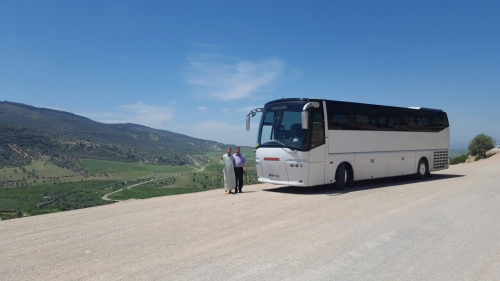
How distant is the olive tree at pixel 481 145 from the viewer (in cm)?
4966

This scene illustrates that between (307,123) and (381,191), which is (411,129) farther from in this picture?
(307,123)

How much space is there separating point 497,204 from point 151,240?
33.5ft

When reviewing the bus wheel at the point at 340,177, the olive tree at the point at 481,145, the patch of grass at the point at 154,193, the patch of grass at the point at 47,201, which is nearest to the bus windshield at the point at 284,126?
the bus wheel at the point at 340,177

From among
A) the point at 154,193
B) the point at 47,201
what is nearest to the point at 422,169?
the point at 154,193

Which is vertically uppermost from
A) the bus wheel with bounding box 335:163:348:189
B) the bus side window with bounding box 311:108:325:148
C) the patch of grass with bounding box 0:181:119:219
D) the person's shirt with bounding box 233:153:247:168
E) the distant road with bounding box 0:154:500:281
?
the bus side window with bounding box 311:108:325:148

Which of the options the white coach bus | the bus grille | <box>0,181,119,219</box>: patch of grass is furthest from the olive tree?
<box>0,181,119,219</box>: patch of grass

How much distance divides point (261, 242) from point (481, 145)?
53195 millimetres

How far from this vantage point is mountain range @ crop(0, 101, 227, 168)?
64.2 meters

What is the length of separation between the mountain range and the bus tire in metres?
57.6

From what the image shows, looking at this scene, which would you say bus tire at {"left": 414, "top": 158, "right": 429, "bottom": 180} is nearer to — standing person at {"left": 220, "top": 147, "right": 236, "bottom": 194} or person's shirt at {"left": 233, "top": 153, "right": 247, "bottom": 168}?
person's shirt at {"left": 233, "top": 153, "right": 247, "bottom": 168}

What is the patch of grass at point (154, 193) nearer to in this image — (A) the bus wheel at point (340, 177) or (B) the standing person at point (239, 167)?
(B) the standing person at point (239, 167)

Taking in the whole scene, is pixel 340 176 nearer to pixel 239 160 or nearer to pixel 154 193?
pixel 239 160

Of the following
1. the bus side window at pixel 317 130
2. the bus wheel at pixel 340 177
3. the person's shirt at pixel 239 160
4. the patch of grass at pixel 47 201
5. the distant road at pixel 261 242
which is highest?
the bus side window at pixel 317 130

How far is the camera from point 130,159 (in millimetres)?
77312
